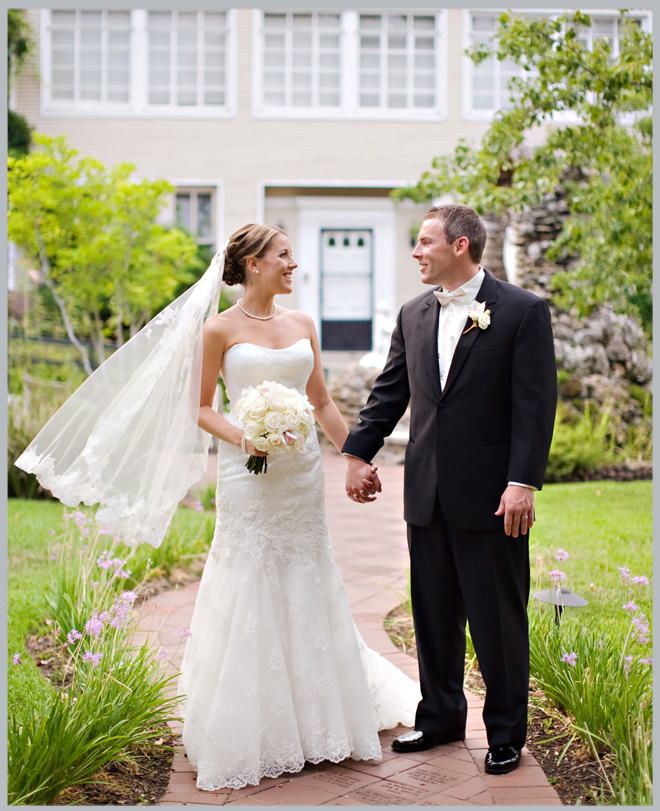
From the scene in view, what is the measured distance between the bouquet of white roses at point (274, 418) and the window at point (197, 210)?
53.8ft

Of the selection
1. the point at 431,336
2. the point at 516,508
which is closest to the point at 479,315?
the point at 431,336

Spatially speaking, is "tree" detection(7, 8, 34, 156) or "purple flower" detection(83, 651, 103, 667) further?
"tree" detection(7, 8, 34, 156)

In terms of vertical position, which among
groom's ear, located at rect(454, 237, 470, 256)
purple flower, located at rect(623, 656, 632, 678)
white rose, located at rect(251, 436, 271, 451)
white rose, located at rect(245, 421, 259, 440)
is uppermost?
groom's ear, located at rect(454, 237, 470, 256)

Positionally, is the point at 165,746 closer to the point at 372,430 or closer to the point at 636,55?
the point at 372,430

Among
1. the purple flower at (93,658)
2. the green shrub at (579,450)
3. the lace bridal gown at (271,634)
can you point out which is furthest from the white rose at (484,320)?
the green shrub at (579,450)

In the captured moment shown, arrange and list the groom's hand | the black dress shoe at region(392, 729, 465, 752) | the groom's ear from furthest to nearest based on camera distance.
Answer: the black dress shoe at region(392, 729, 465, 752)
the groom's ear
the groom's hand

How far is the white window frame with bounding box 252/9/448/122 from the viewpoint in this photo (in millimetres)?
18812

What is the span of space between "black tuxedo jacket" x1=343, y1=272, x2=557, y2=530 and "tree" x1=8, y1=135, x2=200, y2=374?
29.7ft

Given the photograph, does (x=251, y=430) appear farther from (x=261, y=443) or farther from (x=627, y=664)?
(x=627, y=664)

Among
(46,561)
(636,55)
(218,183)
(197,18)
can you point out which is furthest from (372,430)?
(197,18)

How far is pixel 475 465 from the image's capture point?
358 centimetres

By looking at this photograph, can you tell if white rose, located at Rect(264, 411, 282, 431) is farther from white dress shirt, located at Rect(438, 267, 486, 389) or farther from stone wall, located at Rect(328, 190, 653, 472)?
stone wall, located at Rect(328, 190, 653, 472)

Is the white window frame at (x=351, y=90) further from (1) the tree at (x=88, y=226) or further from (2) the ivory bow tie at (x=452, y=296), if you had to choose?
(2) the ivory bow tie at (x=452, y=296)

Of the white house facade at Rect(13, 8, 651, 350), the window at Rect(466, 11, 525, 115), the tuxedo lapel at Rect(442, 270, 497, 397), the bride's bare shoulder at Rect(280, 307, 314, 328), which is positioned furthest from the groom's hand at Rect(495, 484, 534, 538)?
the window at Rect(466, 11, 525, 115)
